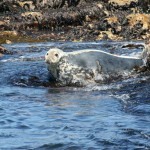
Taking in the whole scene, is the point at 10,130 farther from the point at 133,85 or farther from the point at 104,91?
the point at 133,85

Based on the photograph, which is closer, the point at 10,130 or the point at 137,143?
the point at 137,143

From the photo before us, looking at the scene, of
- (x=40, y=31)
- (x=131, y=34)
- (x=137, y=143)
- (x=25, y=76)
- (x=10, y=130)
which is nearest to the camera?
(x=137, y=143)

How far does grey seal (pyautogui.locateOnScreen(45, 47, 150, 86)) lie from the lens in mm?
13664

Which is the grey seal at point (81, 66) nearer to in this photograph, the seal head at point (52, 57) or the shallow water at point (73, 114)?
the seal head at point (52, 57)

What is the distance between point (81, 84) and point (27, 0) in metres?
34.0

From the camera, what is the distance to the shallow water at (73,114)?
25.4ft

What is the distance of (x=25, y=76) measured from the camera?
15.2 metres

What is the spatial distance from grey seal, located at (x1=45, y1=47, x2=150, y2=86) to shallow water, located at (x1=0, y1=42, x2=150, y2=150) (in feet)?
1.55

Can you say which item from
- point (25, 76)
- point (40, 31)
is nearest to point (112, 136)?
point (25, 76)

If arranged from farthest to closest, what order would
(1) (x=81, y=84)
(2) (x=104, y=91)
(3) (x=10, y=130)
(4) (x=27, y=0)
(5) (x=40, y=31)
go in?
(4) (x=27, y=0) < (5) (x=40, y=31) < (1) (x=81, y=84) < (2) (x=104, y=91) < (3) (x=10, y=130)

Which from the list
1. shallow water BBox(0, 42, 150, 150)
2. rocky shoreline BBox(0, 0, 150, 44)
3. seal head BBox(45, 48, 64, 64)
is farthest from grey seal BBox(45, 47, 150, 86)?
rocky shoreline BBox(0, 0, 150, 44)

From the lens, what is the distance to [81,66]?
13805 millimetres

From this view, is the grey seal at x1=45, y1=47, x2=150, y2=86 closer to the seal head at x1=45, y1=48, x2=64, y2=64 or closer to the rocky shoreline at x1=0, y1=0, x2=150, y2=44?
the seal head at x1=45, y1=48, x2=64, y2=64

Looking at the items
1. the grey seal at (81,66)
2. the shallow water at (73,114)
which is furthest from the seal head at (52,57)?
the shallow water at (73,114)
